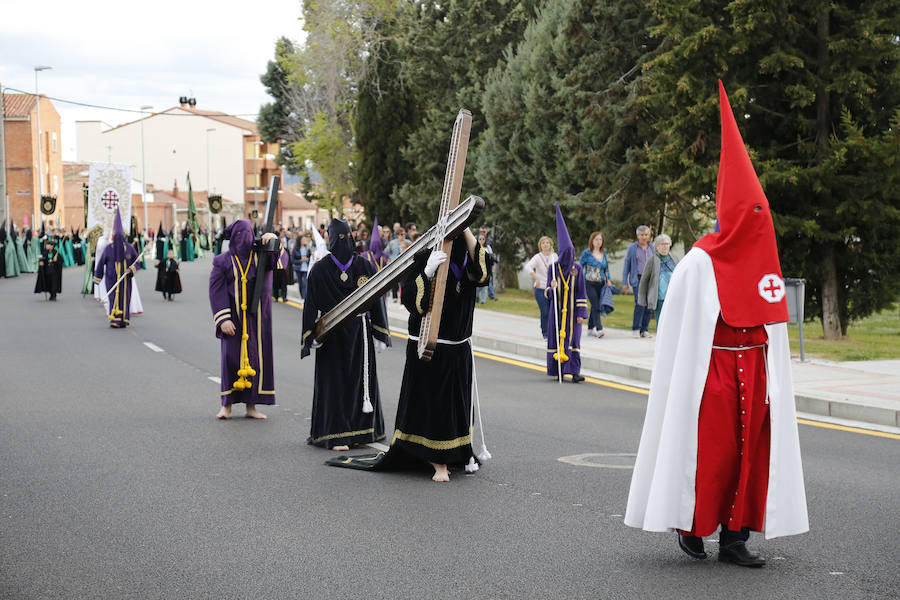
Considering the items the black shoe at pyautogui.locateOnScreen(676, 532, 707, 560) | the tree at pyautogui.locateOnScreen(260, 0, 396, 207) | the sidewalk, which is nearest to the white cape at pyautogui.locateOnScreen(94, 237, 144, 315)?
the sidewalk

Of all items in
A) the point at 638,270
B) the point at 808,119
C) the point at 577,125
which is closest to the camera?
the point at 808,119

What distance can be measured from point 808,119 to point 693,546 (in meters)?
13.7

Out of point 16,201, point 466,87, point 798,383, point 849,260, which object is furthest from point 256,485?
point 16,201

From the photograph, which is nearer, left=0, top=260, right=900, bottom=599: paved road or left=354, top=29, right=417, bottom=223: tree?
left=0, top=260, right=900, bottom=599: paved road

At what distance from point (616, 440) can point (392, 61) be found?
31193mm

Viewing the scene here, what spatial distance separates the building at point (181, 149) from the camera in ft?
377

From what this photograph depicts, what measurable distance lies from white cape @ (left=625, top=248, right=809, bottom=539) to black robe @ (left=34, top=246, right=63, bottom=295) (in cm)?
2702

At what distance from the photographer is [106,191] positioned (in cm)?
3169

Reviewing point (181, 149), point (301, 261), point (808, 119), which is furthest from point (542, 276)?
point (181, 149)

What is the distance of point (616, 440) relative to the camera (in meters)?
9.82

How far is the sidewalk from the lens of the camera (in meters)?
11.1

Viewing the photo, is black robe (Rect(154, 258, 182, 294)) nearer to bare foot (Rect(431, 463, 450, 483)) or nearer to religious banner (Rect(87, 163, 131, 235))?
religious banner (Rect(87, 163, 131, 235))

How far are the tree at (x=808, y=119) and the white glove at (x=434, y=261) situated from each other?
36.1 feet

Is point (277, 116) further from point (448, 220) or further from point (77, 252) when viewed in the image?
point (448, 220)
